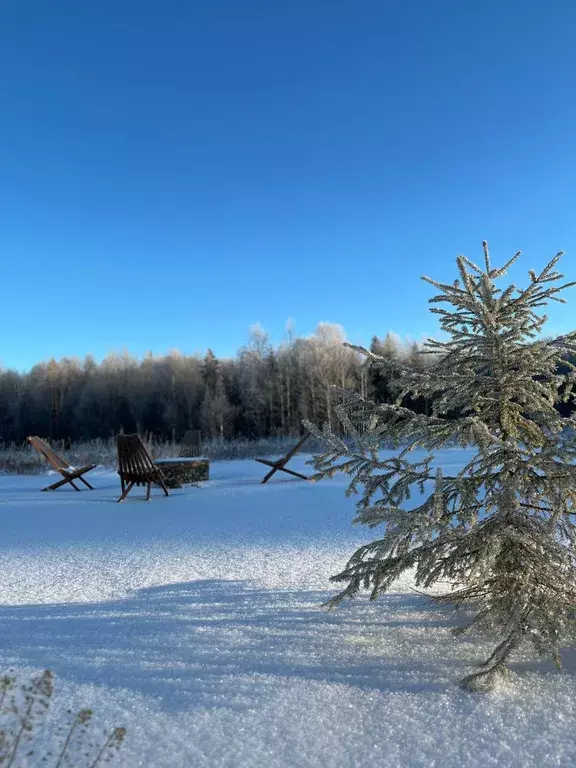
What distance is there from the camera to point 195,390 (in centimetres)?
3097

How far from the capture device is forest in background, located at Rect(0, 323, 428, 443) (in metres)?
26.4

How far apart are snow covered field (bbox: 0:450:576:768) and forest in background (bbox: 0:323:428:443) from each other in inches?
769

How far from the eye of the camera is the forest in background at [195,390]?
26.4 metres

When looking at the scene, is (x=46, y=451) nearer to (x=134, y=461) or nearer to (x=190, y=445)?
(x=134, y=461)

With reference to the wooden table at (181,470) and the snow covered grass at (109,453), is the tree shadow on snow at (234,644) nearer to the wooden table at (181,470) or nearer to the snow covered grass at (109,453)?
the wooden table at (181,470)

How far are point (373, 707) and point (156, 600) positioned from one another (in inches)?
61.1

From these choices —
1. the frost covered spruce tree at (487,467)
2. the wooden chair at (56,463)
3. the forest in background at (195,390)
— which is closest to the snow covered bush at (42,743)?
the frost covered spruce tree at (487,467)

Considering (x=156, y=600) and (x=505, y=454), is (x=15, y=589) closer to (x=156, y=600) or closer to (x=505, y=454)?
(x=156, y=600)

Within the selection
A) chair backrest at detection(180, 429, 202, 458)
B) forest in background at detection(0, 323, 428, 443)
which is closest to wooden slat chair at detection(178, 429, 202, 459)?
chair backrest at detection(180, 429, 202, 458)

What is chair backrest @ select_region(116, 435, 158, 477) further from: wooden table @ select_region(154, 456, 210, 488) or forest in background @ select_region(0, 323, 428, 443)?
forest in background @ select_region(0, 323, 428, 443)

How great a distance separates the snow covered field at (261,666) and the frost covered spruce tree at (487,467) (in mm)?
241

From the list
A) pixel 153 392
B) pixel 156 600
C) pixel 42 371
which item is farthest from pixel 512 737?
pixel 42 371

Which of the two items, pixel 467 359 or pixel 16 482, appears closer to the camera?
pixel 467 359

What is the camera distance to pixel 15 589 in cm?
324
